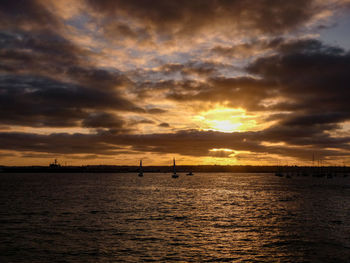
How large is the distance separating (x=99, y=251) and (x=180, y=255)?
9906mm

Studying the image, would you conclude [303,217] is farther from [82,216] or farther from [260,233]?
[82,216]

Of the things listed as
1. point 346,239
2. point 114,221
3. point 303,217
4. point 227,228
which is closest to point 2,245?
point 114,221

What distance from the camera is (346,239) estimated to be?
45938mm

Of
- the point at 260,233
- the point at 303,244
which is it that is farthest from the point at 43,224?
the point at 303,244

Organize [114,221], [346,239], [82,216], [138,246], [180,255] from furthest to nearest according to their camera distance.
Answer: [82,216]
[114,221]
[346,239]
[138,246]
[180,255]

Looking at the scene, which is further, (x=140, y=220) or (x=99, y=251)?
(x=140, y=220)

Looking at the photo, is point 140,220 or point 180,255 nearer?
point 180,255

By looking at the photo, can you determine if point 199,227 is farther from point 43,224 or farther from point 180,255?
point 43,224

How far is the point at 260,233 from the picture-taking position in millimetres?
50688

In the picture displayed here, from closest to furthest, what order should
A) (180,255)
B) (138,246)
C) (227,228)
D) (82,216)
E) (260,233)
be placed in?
1. (180,255)
2. (138,246)
3. (260,233)
4. (227,228)
5. (82,216)

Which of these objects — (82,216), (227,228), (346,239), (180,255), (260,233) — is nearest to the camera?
(180,255)

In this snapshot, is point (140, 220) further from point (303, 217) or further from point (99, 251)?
point (303, 217)

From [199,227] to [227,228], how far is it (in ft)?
15.6

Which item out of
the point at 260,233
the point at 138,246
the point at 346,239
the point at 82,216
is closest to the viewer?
the point at 138,246
